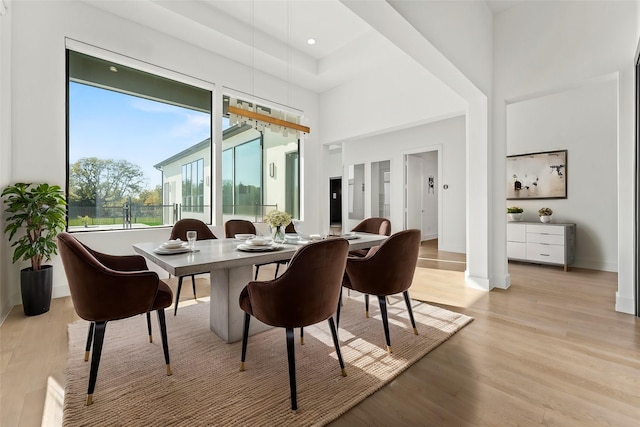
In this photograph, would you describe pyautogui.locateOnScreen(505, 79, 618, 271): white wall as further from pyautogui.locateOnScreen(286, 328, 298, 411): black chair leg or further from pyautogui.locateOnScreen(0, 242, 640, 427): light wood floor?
pyautogui.locateOnScreen(286, 328, 298, 411): black chair leg

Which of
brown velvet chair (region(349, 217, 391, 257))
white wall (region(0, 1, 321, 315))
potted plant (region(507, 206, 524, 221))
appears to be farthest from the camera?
potted plant (region(507, 206, 524, 221))

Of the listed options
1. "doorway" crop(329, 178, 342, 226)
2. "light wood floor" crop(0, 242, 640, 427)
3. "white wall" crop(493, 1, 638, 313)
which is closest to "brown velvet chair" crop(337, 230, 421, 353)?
"light wood floor" crop(0, 242, 640, 427)

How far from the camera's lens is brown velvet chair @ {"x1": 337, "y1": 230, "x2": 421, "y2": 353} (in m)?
2.12

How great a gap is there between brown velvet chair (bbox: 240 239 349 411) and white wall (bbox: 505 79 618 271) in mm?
5226

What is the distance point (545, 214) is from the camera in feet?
16.3

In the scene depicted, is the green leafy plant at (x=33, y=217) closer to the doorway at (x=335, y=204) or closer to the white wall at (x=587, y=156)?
the white wall at (x=587, y=156)

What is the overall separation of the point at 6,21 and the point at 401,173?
651 centimetres

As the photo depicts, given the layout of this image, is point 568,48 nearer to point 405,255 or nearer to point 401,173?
point 405,255

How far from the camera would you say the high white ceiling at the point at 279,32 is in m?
3.56

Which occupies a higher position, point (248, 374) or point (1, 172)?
point (1, 172)

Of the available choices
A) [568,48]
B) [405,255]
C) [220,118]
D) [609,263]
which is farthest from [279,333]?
[609,263]

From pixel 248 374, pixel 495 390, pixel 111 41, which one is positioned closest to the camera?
pixel 495 390

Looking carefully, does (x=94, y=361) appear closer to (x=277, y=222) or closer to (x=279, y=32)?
(x=277, y=222)

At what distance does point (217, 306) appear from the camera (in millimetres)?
2357
